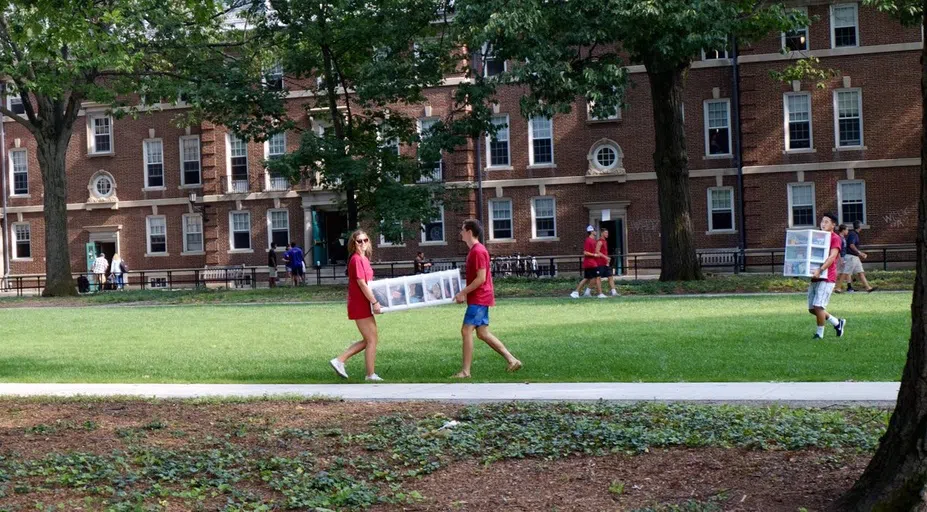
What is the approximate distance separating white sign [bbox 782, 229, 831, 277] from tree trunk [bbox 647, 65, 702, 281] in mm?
15880

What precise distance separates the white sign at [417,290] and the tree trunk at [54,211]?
2820 cm

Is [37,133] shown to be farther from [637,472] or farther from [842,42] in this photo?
[637,472]

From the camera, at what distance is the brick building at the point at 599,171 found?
42.3 m

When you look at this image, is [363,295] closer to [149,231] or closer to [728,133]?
[728,133]

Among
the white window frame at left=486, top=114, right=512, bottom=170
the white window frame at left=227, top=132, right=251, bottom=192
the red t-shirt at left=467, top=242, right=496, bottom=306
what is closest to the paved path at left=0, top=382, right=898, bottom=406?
the red t-shirt at left=467, top=242, right=496, bottom=306

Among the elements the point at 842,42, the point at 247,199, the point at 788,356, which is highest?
the point at 842,42

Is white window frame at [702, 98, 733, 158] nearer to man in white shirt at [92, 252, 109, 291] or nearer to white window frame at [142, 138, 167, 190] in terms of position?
white window frame at [142, 138, 167, 190]

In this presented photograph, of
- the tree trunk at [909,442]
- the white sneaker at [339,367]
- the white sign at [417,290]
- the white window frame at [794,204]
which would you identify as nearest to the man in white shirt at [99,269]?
the white window frame at [794,204]

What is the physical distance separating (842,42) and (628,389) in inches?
1363

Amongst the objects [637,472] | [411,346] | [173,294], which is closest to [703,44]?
[411,346]

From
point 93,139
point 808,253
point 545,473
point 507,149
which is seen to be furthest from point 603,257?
point 93,139

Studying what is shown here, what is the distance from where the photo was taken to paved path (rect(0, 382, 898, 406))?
1039cm

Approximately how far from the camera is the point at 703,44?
2683 cm

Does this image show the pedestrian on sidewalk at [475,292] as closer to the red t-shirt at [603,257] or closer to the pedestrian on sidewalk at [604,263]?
the pedestrian on sidewalk at [604,263]
